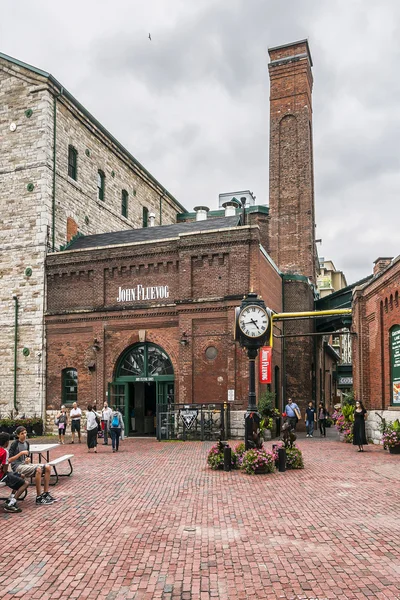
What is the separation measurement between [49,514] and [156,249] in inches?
654

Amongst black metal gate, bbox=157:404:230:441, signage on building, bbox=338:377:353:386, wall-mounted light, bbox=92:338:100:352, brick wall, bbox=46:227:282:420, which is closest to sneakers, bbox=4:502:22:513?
black metal gate, bbox=157:404:230:441

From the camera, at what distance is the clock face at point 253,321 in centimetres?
1491

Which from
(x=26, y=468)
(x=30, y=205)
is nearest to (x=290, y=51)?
(x=30, y=205)

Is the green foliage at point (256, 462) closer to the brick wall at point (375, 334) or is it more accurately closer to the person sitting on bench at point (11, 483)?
the person sitting on bench at point (11, 483)

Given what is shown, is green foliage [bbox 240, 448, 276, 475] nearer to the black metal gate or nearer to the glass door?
the black metal gate

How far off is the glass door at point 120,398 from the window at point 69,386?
5.94ft

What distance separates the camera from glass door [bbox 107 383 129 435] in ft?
84.4

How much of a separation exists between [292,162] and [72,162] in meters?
14.6

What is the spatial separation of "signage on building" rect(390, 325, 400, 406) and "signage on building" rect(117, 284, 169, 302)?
9.69 m

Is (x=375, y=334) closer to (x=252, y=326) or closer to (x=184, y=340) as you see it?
(x=184, y=340)

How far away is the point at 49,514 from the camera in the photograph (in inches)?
392

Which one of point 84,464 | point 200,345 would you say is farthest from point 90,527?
point 200,345

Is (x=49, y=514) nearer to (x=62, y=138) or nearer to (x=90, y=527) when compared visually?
(x=90, y=527)

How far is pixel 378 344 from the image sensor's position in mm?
21203
